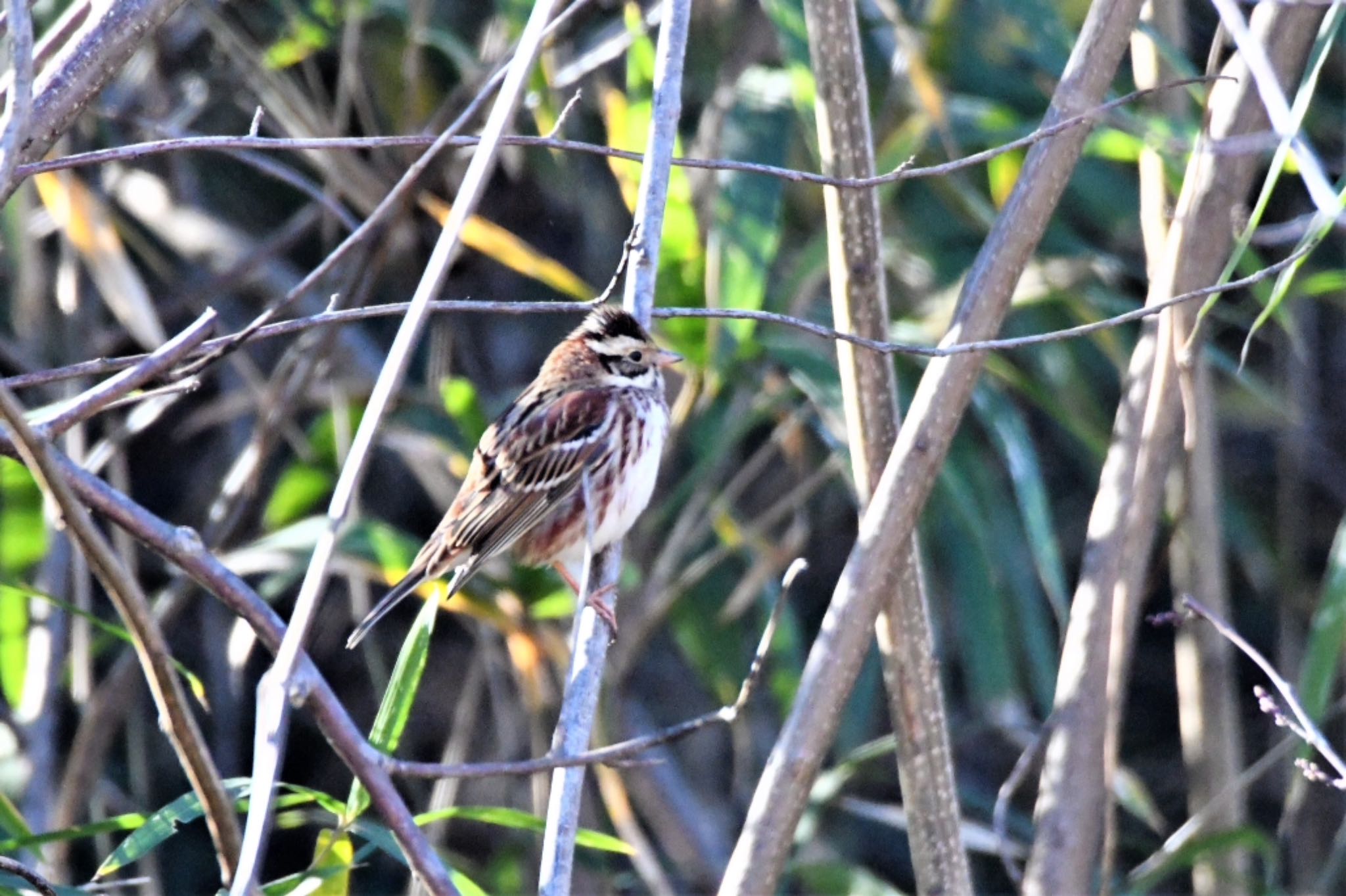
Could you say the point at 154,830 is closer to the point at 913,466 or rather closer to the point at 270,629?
the point at 270,629

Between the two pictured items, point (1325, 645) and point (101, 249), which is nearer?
point (1325, 645)

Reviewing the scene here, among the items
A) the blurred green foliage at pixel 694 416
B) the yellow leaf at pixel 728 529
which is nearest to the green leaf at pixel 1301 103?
the blurred green foliage at pixel 694 416

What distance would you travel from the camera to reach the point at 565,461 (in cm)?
375

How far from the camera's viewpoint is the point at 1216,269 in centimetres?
262

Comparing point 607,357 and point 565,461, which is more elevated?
point 607,357

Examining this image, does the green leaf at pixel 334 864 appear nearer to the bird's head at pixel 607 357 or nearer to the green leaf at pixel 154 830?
the green leaf at pixel 154 830

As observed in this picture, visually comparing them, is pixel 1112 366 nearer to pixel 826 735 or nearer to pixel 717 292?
pixel 717 292

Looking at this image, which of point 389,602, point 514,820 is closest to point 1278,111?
point 514,820

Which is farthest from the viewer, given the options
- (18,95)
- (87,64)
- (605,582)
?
(605,582)

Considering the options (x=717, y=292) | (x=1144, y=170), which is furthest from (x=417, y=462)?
(x=1144, y=170)

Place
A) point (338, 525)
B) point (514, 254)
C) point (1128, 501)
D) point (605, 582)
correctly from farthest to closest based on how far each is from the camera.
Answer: point (514, 254), point (605, 582), point (1128, 501), point (338, 525)

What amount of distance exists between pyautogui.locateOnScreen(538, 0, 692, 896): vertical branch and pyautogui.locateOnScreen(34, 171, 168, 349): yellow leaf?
59.4 inches

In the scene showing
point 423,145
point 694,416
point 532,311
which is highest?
point 423,145

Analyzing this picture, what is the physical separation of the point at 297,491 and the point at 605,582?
5.22 feet
